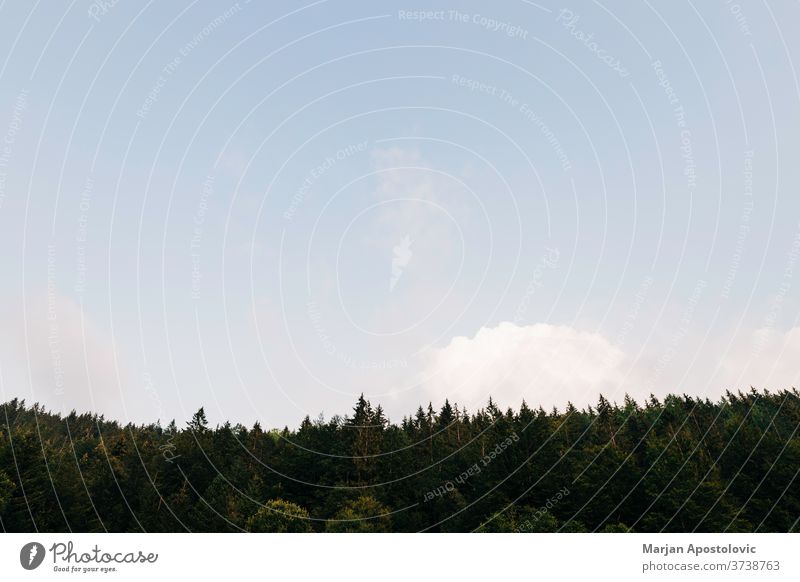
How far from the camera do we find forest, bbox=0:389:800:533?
65.6 m

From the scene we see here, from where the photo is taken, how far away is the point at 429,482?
8512 centimetres

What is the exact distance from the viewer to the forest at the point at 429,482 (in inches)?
2584
